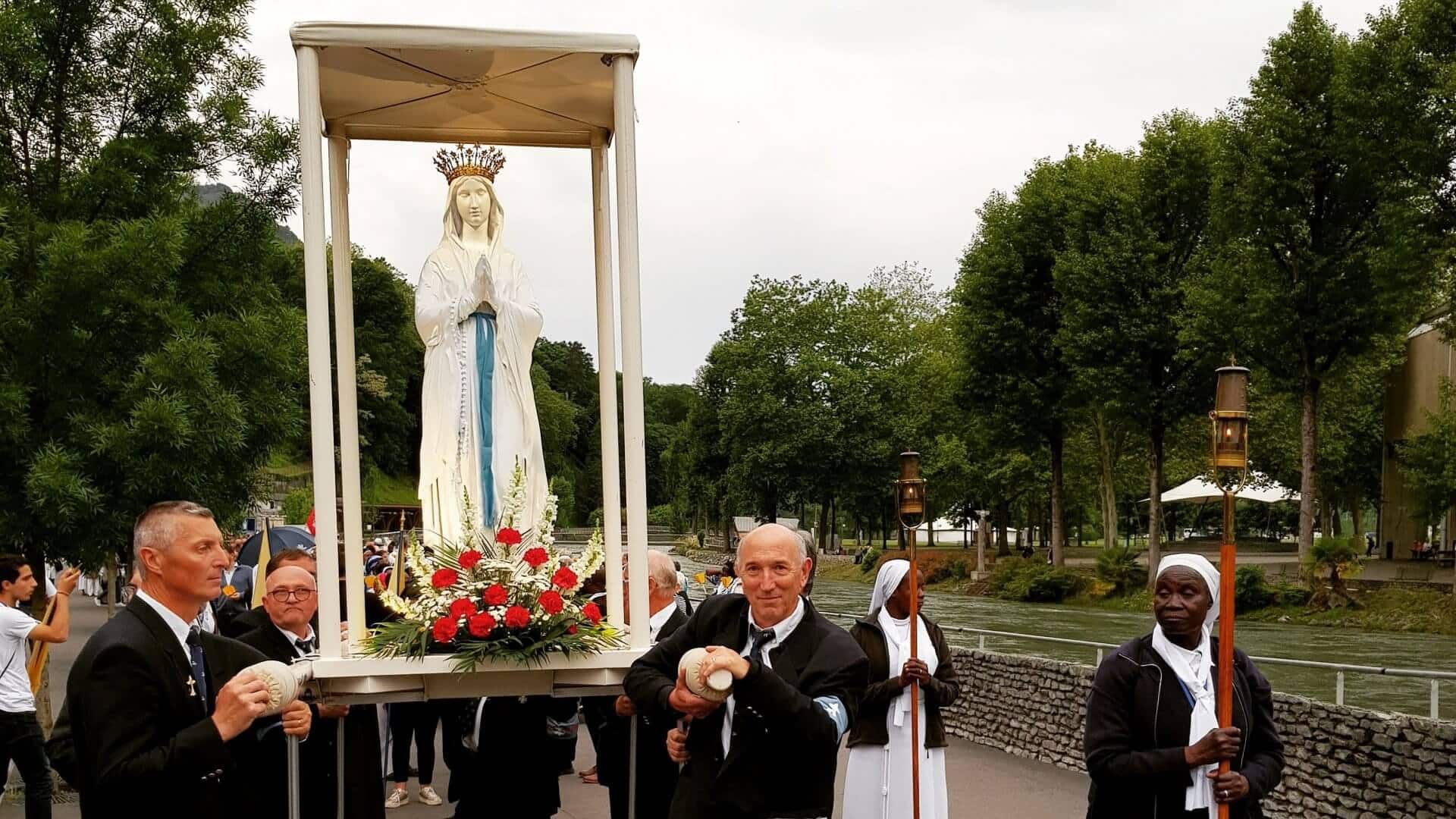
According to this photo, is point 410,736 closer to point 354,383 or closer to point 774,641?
point 354,383

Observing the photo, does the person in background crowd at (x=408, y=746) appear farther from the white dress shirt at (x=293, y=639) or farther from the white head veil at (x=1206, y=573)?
the white head veil at (x=1206, y=573)

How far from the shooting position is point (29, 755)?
334 inches

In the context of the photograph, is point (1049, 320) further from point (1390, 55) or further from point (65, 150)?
point (65, 150)

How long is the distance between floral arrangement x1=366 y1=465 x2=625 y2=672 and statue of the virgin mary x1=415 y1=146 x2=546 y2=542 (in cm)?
159

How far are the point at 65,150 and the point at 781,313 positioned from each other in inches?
2061

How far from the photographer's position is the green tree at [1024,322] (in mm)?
45281

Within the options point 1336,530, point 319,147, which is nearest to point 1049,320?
point 1336,530

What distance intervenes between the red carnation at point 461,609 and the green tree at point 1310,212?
3104 centimetres

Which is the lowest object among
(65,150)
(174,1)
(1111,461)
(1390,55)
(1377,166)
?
(1111,461)

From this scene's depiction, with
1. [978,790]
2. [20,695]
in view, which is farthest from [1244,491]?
[20,695]

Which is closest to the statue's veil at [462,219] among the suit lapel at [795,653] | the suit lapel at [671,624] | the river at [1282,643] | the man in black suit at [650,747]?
the man in black suit at [650,747]

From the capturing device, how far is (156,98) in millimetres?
11305

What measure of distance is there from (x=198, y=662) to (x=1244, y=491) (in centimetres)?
4438

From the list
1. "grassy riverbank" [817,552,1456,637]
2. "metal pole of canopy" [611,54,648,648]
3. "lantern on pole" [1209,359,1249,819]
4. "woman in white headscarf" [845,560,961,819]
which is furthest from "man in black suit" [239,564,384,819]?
"grassy riverbank" [817,552,1456,637]
